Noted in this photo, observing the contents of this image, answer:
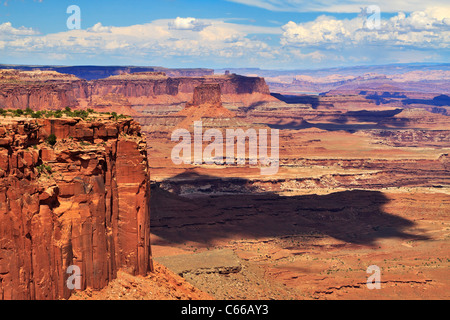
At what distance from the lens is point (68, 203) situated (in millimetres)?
21516

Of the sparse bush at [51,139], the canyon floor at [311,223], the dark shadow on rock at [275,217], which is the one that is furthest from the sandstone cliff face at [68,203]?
the dark shadow on rock at [275,217]

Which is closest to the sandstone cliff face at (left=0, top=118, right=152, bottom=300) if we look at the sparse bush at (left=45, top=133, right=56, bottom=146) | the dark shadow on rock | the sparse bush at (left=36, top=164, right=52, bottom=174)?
the sparse bush at (left=36, top=164, right=52, bottom=174)

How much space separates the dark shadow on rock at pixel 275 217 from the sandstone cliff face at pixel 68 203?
144 ft

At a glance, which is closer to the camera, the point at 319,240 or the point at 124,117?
the point at 124,117

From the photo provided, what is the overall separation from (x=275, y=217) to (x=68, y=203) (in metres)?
61.9

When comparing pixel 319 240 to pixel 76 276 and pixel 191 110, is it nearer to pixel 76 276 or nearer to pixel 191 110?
pixel 76 276

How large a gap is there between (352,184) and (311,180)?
1028 cm

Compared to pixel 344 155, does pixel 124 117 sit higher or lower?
higher

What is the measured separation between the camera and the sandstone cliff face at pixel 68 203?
19.7 metres

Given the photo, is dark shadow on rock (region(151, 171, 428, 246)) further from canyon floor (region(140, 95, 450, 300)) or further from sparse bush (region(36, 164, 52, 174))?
Result: sparse bush (region(36, 164, 52, 174))

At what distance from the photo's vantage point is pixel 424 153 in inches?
6294

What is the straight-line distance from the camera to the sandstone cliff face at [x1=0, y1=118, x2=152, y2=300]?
19688 millimetres
